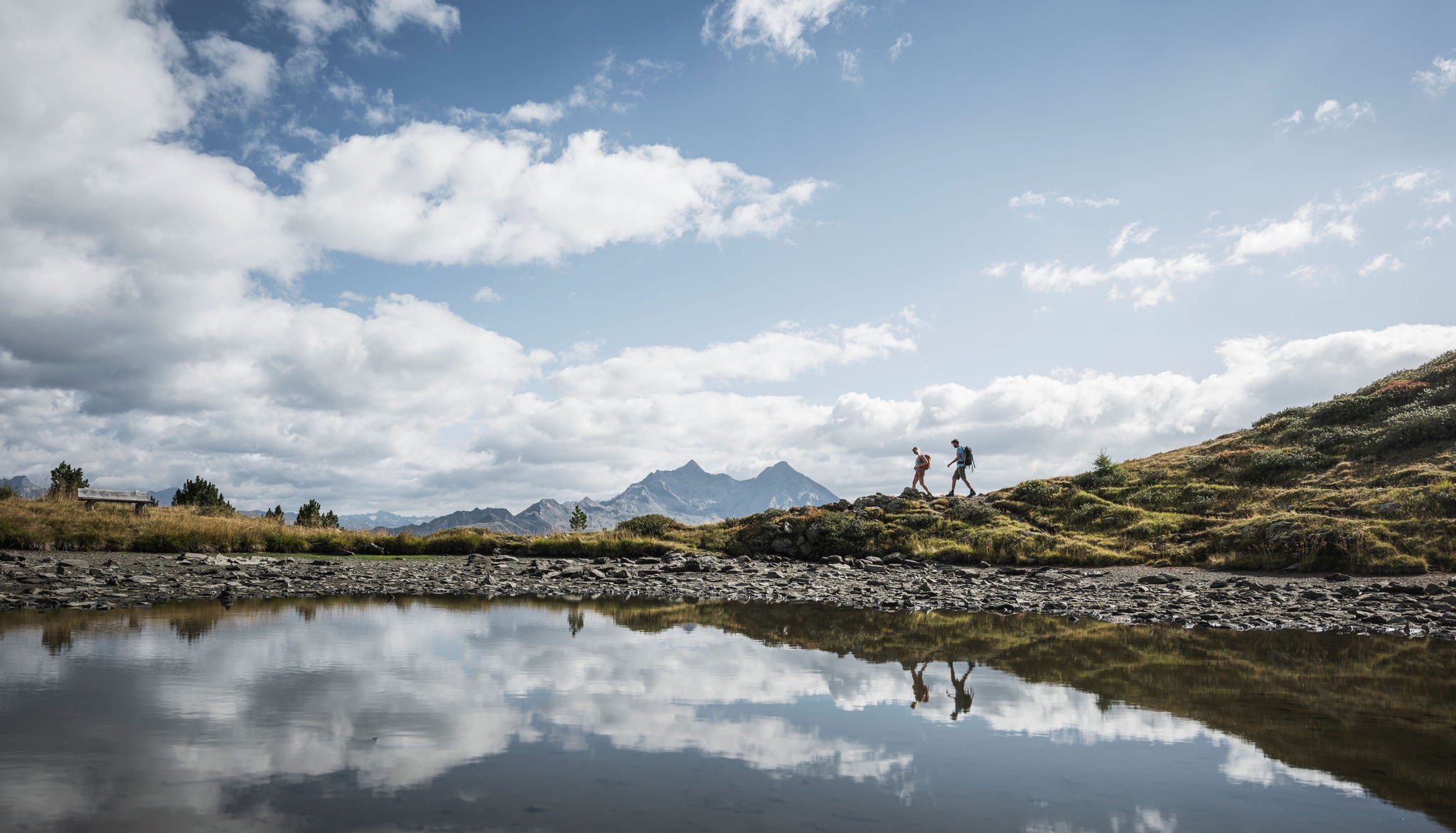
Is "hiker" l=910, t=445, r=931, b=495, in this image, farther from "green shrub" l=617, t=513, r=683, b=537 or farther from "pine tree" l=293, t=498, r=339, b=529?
"pine tree" l=293, t=498, r=339, b=529

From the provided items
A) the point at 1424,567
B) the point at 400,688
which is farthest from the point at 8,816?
the point at 1424,567

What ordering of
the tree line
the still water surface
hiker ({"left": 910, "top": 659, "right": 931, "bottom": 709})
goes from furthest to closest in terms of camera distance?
the tree line, hiker ({"left": 910, "top": 659, "right": 931, "bottom": 709}), the still water surface

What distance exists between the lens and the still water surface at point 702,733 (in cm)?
587

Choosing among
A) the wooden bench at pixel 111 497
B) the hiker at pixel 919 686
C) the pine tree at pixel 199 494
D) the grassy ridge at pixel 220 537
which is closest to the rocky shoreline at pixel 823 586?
the grassy ridge at pixel 220 537

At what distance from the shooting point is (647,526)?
43.8 metres

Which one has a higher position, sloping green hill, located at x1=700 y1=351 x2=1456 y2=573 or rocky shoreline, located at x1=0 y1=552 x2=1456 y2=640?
sloping green hill, located at x1=700 y1=351 x2=1456 y2=573

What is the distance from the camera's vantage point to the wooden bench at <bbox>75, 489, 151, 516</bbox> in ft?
115

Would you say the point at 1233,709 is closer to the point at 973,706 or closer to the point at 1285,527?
the point at 973,706

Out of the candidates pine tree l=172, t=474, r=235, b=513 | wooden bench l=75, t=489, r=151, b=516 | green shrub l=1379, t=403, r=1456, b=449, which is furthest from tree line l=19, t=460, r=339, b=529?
green shrub l=1379, t=403, r=1456, b=449

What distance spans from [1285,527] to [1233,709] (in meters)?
24.6

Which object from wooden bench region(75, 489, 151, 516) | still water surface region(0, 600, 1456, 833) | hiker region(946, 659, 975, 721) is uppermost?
wooden bench region(75, 489, 151, 516)

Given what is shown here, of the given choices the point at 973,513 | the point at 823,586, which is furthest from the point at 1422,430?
the point at 823,586

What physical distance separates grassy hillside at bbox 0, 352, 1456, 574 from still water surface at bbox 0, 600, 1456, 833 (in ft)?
54.8

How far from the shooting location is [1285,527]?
28.7 meters
